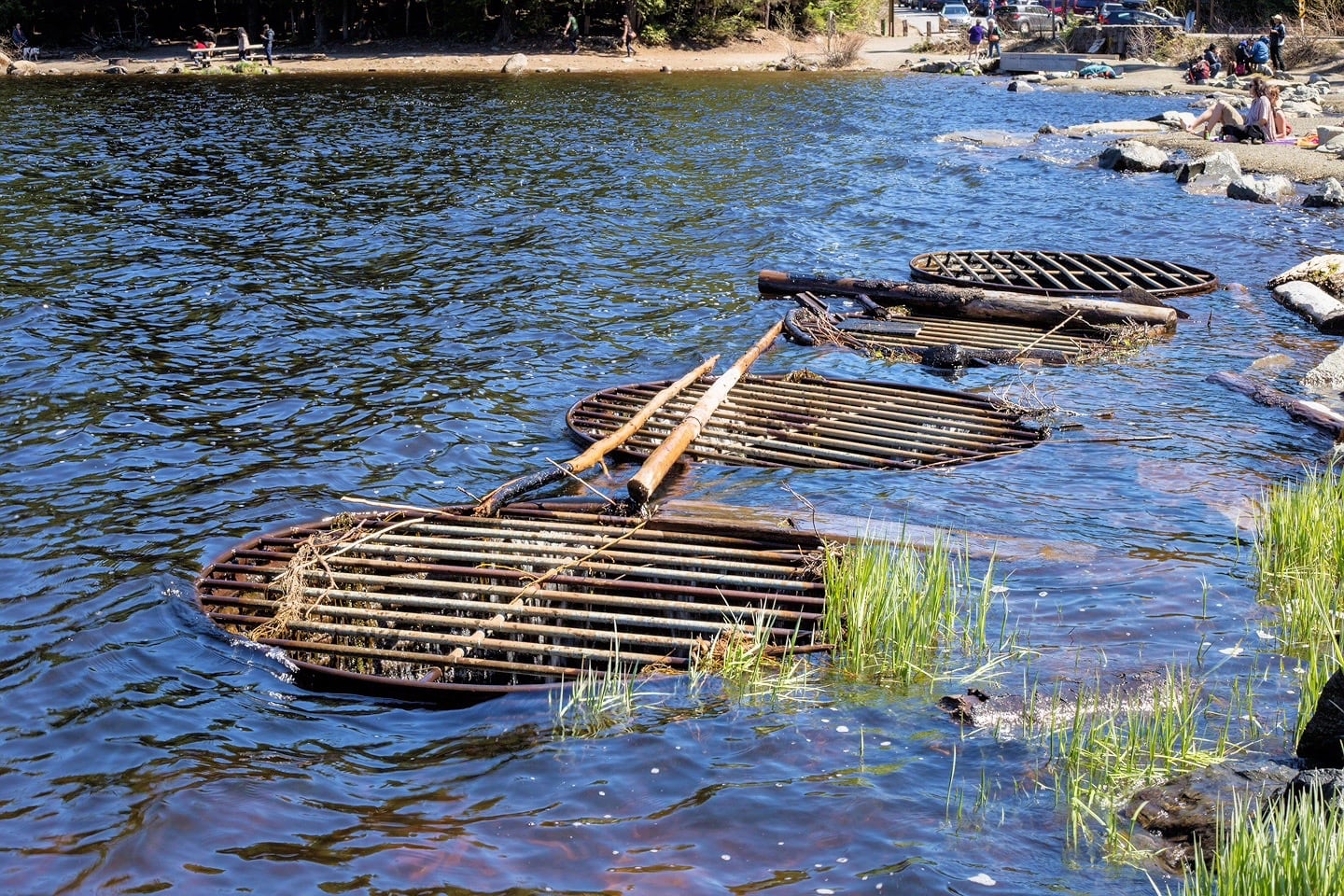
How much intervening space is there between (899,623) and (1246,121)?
28135mm

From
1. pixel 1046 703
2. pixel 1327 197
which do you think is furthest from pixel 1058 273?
pixel 1046 703

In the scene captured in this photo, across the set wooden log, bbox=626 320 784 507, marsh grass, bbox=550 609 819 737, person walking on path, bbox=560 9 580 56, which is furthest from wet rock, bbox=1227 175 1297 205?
→ person walking on path, bbox=560 9 580 56

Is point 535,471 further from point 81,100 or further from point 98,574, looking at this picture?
point 81,100

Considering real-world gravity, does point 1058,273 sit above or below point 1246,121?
below

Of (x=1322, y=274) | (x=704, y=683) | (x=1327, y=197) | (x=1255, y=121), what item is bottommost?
(x=704, y=683)

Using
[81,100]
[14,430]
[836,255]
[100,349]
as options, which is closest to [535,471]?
[14,430]

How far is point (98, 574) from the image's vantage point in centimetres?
881

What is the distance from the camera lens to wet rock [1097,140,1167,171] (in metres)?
27.6

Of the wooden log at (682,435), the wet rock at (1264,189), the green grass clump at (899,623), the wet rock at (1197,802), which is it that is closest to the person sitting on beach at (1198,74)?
the wet rock at (1264,189)

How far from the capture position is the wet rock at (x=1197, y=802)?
511 cm

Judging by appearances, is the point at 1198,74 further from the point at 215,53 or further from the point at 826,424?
the point at 215,53

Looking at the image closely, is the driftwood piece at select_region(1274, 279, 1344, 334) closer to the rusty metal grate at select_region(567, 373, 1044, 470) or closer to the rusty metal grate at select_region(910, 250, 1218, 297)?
the rusty metal grate at select_region(910, 250, 1218, 297)

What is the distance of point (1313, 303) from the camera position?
15.4 m

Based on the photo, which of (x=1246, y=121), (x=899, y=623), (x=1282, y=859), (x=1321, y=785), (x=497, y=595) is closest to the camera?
(x=1282, y=859)
